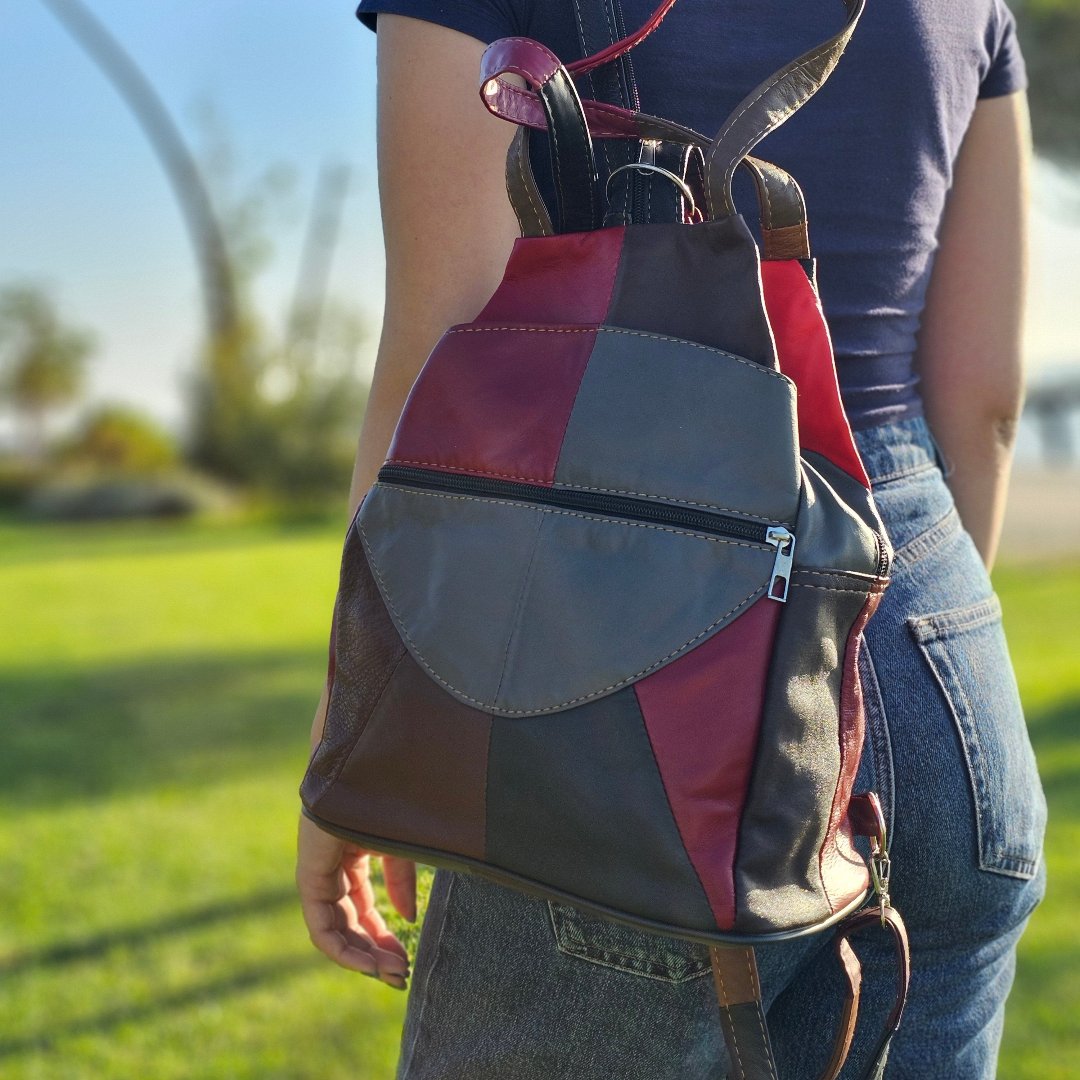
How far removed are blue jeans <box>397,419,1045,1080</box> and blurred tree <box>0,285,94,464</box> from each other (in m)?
23.5

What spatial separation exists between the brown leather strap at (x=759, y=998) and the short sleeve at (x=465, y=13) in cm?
84

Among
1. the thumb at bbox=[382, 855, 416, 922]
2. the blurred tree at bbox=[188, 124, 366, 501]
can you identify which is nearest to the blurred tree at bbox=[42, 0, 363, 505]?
the blurred tree at bbox=[188, 124, 366, 501]

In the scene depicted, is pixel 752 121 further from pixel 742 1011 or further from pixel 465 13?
pixel 742 1011

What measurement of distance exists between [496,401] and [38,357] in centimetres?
2451

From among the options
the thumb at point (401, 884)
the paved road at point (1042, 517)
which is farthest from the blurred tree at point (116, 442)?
the thumb at point (401, 884)

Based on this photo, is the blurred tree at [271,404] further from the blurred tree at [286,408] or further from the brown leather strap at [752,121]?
the brown leather strap at [752,121]

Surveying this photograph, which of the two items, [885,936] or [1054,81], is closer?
[885,936]

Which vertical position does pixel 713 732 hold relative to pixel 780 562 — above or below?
below

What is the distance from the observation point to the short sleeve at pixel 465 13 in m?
1.13

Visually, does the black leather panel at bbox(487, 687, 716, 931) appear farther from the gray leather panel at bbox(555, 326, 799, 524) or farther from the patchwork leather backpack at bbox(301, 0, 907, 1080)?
the gray leather panel at bbox(555, 326, 799, 524)

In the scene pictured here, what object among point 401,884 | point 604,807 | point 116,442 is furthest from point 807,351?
point 116,442

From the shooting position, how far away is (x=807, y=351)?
3.50 feet

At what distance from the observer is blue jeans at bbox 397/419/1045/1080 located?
1.12 metres

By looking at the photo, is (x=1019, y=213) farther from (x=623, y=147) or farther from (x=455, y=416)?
(x=455, y=416)
